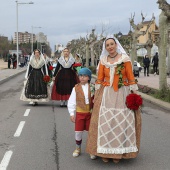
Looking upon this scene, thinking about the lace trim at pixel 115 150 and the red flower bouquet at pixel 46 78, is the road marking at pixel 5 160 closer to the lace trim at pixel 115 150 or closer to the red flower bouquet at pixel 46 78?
the lace trim at pixel 115 150

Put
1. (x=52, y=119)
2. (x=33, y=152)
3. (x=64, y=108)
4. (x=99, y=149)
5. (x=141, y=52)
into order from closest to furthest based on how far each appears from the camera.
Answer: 1. (x=99, y=149)
2. (x=33, y=152)
3. (x=52, y=119)
4. (x=64, y=108)
5. (x=141, y=52)

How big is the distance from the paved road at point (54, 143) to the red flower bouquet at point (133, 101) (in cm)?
89

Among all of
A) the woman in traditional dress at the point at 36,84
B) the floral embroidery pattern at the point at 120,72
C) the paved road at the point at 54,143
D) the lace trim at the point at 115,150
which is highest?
the floral embroidery pattern at the point at 120,72

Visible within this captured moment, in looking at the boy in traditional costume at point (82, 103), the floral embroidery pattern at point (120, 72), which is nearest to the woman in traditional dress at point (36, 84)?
the boy in traditional costume at point (82, 103)

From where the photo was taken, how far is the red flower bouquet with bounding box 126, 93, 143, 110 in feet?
17.3

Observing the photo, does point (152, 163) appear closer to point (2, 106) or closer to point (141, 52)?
point (2, 106)

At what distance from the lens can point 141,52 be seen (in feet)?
276

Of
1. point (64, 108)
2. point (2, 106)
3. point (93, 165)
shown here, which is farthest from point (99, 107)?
point (2, 106)

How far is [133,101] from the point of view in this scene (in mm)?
5277

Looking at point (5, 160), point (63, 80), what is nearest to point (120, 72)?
point (5, 160)

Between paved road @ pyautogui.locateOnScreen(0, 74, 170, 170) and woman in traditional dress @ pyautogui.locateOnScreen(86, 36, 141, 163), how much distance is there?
28 centimetres

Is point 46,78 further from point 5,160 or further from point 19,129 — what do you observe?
point 5,160

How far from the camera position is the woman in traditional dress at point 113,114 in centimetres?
535

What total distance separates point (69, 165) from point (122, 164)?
2.55 feet
